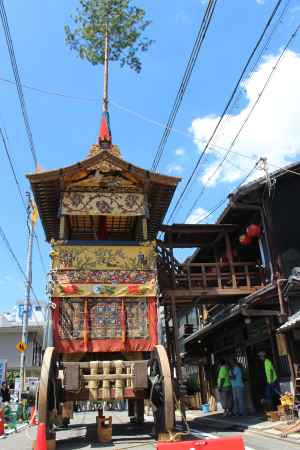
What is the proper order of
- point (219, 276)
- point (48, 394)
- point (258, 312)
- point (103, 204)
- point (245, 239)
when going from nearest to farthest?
point (48, 394) < point (103, 204) < point (258, 312) < point (219, 276) < point (245, 239)

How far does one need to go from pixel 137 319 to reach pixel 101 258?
70.1 inches

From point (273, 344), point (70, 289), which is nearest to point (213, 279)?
point (273, 344)

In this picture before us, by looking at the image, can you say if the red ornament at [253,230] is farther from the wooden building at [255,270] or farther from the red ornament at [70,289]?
the red ornament at [70,289]

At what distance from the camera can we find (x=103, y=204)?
12.2m

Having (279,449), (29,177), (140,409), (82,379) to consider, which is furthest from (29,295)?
(279,449)

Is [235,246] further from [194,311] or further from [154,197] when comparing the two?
[194,311]

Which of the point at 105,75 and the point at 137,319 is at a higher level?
the point at 105,75

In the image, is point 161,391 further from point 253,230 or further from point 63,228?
point 253,230

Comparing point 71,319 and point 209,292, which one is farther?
point 209,292

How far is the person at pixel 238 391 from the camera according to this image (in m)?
15.1

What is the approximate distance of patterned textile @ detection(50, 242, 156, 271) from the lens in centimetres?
1121

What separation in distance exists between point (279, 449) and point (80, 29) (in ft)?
45.6

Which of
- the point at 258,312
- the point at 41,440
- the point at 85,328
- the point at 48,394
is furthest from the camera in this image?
the point at 258,312

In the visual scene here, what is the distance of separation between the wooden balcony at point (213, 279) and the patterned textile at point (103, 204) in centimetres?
309
